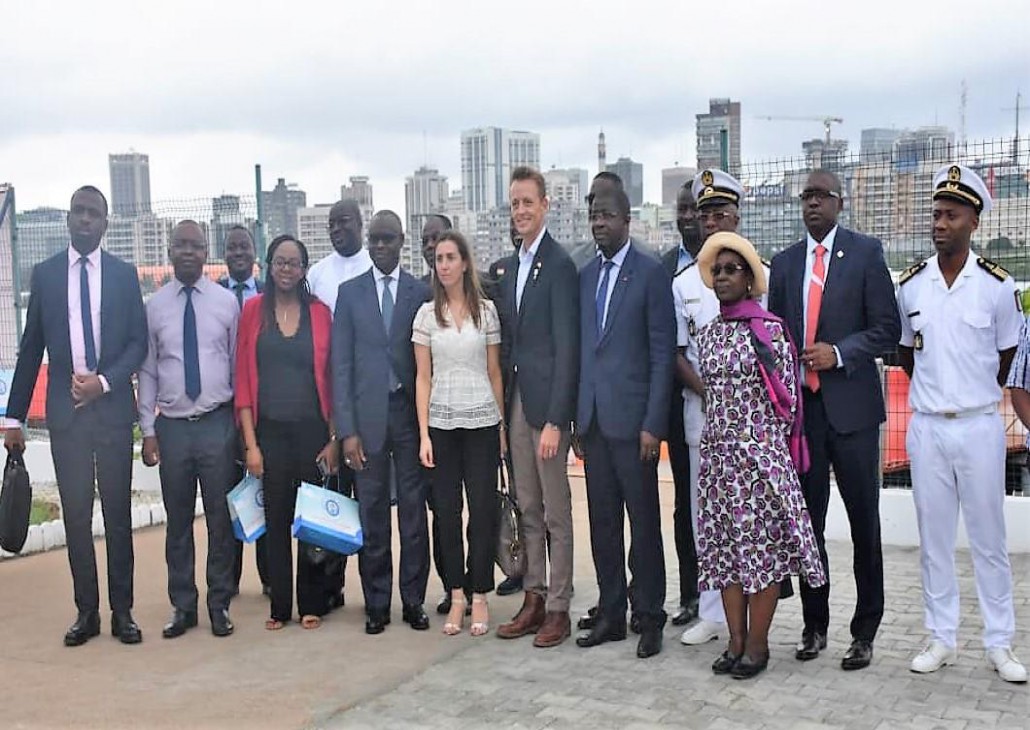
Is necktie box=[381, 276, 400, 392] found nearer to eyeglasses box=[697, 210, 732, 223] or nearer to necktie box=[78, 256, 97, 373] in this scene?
necktie box=[78, 256, 97, 373]

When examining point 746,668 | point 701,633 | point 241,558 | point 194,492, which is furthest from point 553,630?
point 241,558

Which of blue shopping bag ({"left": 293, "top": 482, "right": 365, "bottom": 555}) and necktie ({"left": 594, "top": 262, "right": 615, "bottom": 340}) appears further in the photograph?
blue shopping bag ({"left": 293, "top": 482, "right": 365, "bottom": 555})

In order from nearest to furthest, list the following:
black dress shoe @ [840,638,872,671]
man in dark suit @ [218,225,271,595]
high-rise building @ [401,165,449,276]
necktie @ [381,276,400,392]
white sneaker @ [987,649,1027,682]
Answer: white sneaker @ [987,649,1027,682], black dress shoe @ [840,638,872,671], necktie @ [381,276,400,392], man in dark suit @ [218,225,271,595], high-rise building @ [401,165,449,276]

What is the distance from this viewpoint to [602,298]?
217 inches

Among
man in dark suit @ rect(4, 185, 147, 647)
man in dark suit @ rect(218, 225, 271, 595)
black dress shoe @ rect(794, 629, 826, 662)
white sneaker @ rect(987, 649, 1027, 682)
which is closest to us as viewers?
white sneaker @ rect(987, 649, 1027, 682)

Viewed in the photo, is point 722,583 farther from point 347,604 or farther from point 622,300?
point 347,604

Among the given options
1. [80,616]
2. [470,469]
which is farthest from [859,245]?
[80,616]

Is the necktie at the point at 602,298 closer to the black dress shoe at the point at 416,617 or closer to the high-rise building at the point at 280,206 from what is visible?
the black dress shoe at the point at 416,617

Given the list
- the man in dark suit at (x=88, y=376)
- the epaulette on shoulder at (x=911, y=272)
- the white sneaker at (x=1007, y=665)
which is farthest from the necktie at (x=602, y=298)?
the man in dark suit at (x=88, y=376)

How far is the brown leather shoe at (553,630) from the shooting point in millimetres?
5574

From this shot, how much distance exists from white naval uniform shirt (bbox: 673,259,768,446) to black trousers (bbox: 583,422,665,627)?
28 cm

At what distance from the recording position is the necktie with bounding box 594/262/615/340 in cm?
547

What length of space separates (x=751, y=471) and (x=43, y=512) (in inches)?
255

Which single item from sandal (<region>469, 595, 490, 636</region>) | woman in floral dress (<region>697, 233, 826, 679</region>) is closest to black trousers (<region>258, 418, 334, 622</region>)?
sandal (<region>469, 595, 490, 636</region>)
